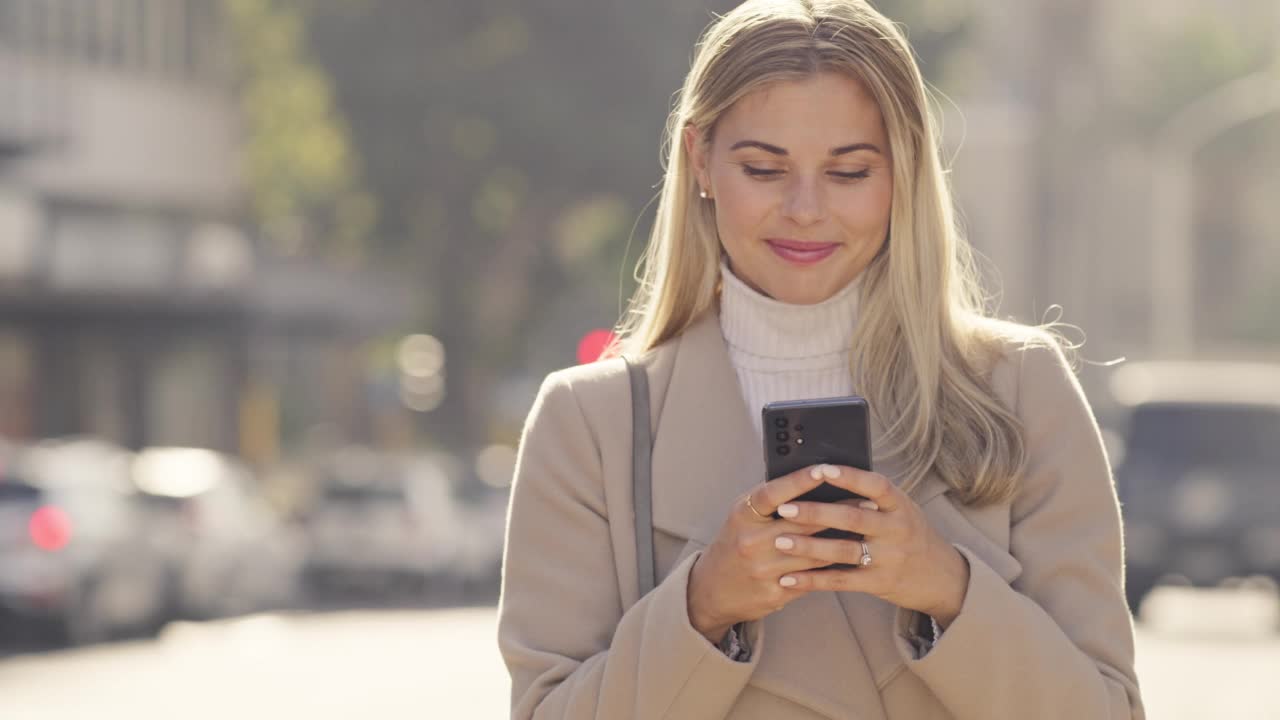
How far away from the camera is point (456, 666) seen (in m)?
16.7

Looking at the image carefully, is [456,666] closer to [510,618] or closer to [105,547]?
[105,547]

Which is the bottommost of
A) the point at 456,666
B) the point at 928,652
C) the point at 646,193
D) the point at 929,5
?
the point at 456,666

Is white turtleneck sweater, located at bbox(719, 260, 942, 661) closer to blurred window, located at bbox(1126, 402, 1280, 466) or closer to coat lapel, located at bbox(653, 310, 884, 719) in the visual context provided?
coat lapel, located at bbox(653, 310, 884, 719)

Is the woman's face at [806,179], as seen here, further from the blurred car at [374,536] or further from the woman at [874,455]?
the blurred car at [374,536]

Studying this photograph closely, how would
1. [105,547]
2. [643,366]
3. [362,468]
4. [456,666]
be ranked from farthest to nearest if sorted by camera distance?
[362,468] → [105,547] → [456,666] → [643,366]

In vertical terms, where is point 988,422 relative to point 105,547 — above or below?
above

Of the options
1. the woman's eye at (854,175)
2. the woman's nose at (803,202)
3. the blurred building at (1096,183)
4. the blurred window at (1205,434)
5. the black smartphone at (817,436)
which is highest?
the blurred building at (1096,183)

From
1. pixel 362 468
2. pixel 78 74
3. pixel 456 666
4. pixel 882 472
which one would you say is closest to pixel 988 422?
pixel 882 472

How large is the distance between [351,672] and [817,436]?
45.4 feet

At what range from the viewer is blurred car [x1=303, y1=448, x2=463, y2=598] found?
29172 millimetres

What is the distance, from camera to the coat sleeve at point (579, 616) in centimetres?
308

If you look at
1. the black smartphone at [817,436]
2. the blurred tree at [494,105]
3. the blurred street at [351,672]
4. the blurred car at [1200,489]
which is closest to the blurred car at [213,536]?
the blurred street at [351,672]

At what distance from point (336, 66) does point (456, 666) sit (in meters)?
22.6

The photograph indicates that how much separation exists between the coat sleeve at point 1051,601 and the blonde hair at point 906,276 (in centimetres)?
5
